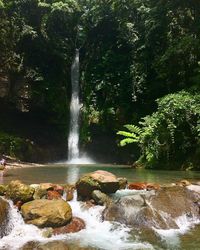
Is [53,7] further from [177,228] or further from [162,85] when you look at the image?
[177,228]

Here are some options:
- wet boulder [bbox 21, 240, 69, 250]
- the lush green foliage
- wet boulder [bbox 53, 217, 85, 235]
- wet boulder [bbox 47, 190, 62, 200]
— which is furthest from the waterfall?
wet boulder [bbox 21, 240, 69, 250]

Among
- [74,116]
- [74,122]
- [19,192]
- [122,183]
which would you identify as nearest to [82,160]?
[74,122]

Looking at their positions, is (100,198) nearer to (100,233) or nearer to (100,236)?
(100,233)

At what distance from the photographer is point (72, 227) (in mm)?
9055

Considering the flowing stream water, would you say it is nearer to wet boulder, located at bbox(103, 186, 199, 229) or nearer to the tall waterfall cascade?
wet boulder, located at bbox(103, 186, 199, 229)

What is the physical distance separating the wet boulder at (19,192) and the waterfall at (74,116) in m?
14.4

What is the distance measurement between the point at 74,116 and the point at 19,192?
52.0 feet

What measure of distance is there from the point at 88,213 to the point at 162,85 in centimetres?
1346

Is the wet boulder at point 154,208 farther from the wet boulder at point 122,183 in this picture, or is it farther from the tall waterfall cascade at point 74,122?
the tall waterfall cascade at point 74,122

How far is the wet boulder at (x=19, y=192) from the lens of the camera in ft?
32.2

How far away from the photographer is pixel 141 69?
2273 centimetres

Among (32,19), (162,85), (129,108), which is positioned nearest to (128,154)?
(129,108)

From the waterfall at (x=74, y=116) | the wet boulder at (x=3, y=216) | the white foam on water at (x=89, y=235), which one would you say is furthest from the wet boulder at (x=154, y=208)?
the waterfall at (x=74, y=116)

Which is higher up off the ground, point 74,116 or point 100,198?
point 74,116
